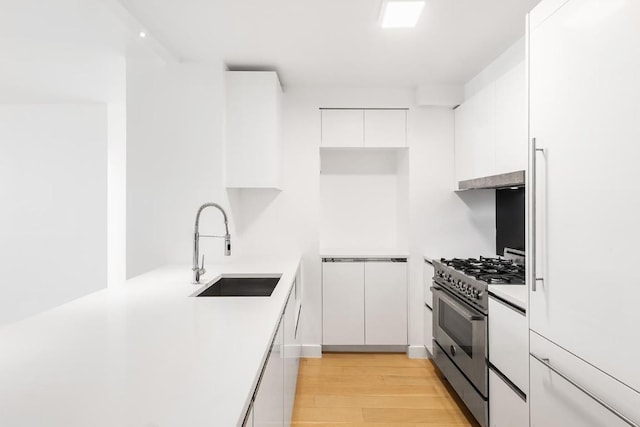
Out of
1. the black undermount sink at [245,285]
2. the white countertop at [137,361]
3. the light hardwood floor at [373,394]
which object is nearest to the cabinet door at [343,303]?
the light hardwood floor at [373,394]

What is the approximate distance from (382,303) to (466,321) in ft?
3.79

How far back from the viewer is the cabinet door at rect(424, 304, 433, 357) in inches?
137

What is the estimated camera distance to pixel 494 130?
2844 mm

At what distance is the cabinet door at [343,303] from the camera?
12.0ft

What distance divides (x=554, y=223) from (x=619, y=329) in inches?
18.5

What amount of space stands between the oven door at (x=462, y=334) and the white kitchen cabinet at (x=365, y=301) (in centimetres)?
47

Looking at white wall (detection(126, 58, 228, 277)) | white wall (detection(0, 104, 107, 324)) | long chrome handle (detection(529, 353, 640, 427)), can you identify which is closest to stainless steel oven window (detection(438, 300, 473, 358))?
long chrome handle (detection(529, 353, 640, 427))

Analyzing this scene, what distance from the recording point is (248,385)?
100 centimetres

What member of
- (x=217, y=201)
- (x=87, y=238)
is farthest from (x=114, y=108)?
(x=217, y=201)

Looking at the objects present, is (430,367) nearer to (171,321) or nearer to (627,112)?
(171,321)

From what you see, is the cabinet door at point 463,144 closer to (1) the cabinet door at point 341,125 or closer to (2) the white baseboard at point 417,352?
(1) the cabinet door at point 341,125

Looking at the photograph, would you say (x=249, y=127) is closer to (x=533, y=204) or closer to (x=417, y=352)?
(x=533, y=204)

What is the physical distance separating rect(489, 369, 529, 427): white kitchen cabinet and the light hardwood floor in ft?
1.25

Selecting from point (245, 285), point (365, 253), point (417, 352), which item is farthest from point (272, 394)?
point (417, 352)
